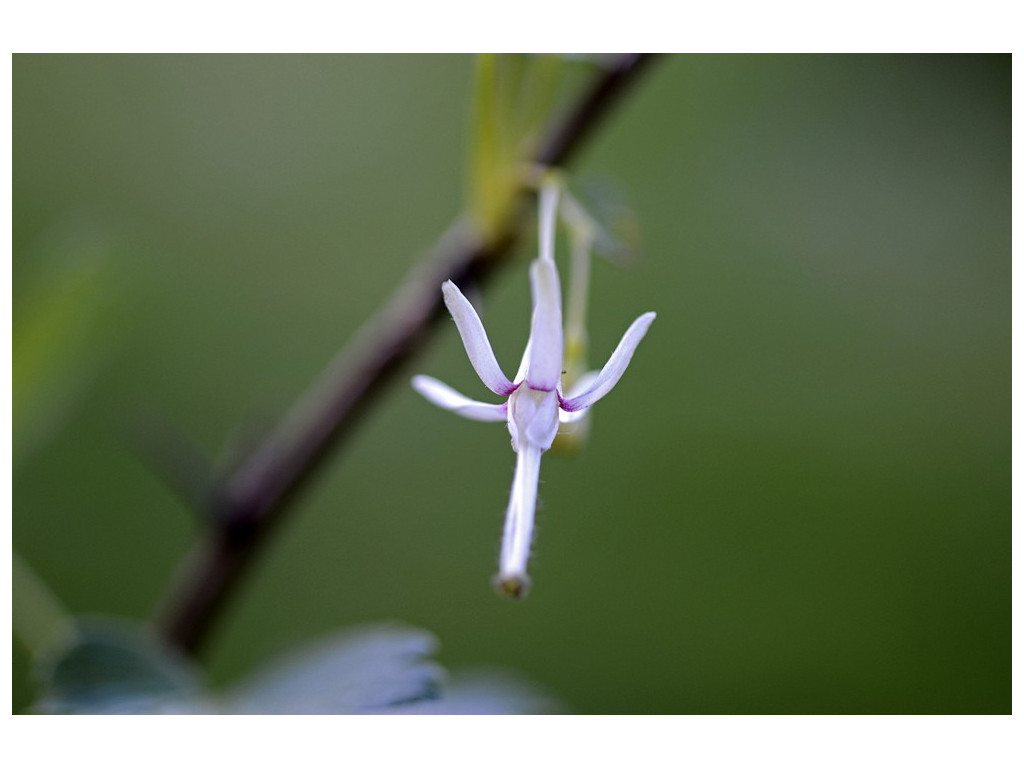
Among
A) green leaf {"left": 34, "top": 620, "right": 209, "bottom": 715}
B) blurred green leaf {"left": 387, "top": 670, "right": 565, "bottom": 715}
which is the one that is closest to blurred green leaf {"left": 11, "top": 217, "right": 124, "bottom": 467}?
green leaf {"left": 34, "top": 620, "right": 209, "bottom": 715}

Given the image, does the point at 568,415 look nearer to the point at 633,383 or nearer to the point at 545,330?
the point at 545,330

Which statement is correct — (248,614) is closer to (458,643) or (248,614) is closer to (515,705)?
(458,643)

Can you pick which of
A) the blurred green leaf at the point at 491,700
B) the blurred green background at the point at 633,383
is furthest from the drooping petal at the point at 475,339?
the blurred green background at the point at 633,383

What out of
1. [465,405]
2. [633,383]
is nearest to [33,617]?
[465,405]

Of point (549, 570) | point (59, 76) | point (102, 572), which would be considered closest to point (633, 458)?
point (549, 570)

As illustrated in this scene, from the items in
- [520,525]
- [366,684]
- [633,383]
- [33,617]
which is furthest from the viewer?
[633,383]

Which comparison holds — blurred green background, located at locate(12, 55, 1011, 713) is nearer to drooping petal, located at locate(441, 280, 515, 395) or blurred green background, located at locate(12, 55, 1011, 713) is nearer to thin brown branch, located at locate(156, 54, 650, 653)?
thin brown branch, located at locate(156, 54, 650, 653)

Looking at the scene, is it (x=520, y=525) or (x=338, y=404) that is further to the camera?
(x=338, y=404)
